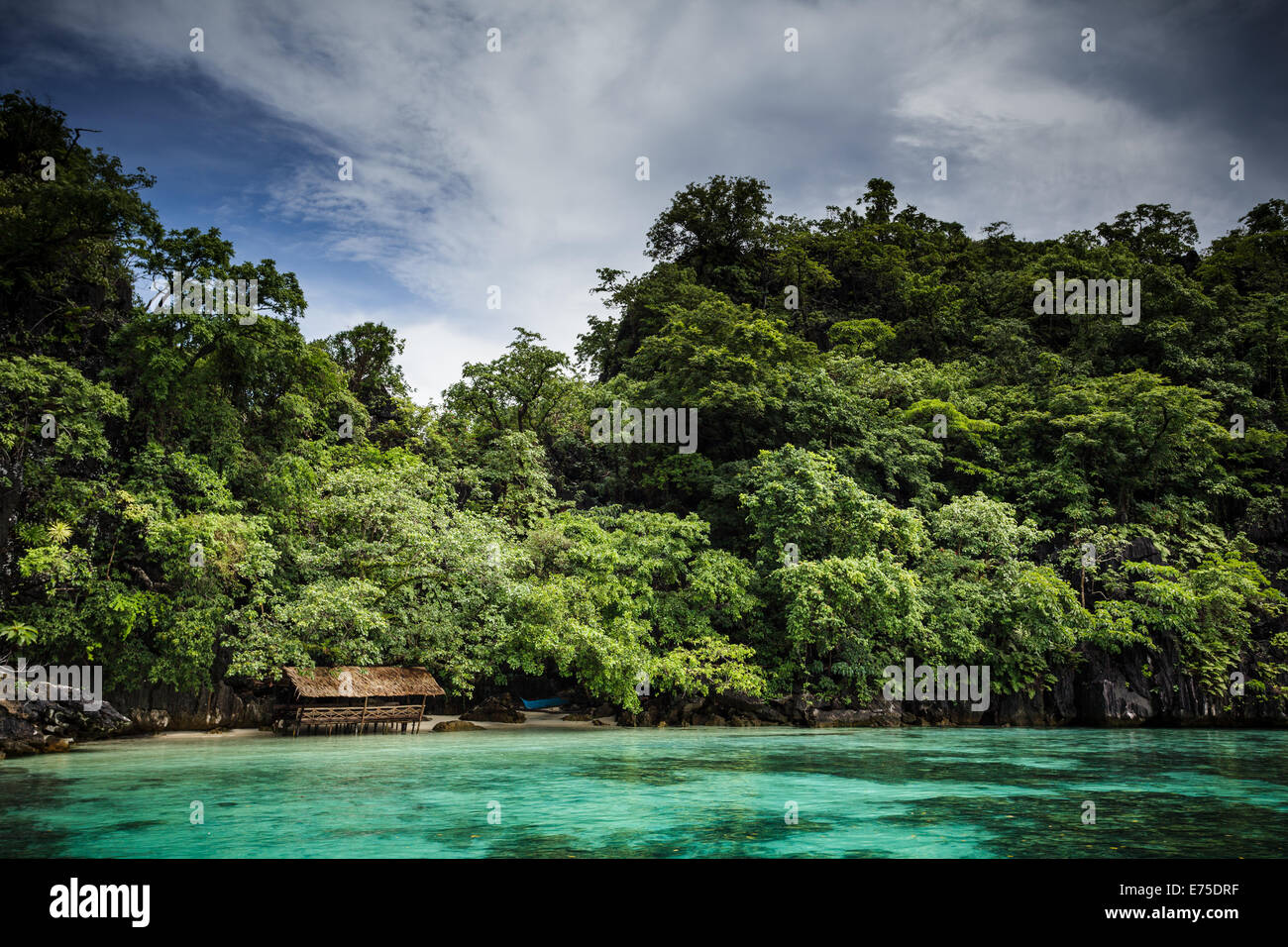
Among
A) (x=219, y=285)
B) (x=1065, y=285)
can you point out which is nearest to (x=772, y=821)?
(x=219, y=285)

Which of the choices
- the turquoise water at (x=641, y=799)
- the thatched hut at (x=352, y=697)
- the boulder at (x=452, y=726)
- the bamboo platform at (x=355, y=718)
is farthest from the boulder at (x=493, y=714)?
the turquoise water at (x=641, y=799)

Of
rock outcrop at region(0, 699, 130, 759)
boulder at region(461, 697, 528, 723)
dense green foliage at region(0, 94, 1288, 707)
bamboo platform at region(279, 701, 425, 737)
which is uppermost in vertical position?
dense green foliage at region(0, 94, 1288, 707)

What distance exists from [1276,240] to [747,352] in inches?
1022

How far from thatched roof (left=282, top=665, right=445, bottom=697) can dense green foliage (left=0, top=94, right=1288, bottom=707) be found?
470 mm

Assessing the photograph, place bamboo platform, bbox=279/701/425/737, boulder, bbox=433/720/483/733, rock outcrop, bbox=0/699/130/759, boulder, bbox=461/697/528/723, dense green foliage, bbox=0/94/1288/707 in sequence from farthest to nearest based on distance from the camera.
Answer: boulder, bbox=461/697/528/723, boulder, bbox=433/720/483/733, bamboo platform, bbox=279/701/425/737, dense green foliage, bbox=0/94/1288/707, rock outcrop, bbox=0/699/130/759

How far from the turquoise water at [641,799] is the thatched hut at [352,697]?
139 centimetres

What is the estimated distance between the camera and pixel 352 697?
1809cm

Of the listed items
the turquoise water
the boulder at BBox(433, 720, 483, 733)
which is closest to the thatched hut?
the boulder at BBox(433, 720, 483, 733)

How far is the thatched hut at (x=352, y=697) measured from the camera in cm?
A: 1747

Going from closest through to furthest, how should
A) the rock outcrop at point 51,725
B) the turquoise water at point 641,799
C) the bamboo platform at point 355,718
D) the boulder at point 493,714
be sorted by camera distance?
the turquoise water at point 641,799, the rock outcrop at point 51,725, the bamboo platform at point 355,718, the boulder at point 493,714

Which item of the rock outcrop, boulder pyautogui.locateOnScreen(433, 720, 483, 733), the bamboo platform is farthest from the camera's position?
boulder pyautogui.locateOnScreen(433, 720, 483, 733)

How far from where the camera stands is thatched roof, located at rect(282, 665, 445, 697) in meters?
17.2

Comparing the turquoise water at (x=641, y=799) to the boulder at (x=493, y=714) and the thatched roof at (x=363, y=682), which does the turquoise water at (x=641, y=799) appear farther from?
the boulder at (x=493, y=714)

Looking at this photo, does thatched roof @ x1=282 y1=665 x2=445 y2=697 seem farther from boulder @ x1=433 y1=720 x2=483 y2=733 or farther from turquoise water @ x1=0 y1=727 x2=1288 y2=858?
turquoise water @ x1=0 y1=727 x2=1288 y2=858
